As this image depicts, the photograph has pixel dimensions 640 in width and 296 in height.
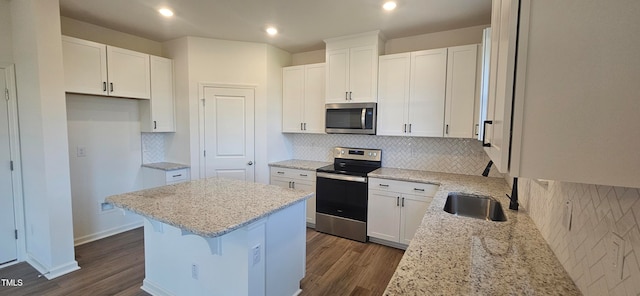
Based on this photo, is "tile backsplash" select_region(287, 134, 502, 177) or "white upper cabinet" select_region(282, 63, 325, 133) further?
"white upper cabinet" select_region(282, 63, 325, 133)

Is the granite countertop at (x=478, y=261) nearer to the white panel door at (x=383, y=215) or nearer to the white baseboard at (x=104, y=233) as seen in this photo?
the white panel door at (x=383, y=215)

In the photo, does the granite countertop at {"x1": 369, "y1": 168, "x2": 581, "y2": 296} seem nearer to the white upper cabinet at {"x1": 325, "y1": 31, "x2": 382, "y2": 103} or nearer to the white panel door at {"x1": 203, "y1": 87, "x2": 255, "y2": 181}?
the white upper cabinet at {"x1": 325, "y1": 31, "x2": 382, "y2": 103}

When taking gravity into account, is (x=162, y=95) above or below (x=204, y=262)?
above

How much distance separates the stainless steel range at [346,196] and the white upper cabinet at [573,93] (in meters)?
2.70

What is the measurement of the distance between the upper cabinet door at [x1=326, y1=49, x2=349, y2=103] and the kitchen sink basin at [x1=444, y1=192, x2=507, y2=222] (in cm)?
178

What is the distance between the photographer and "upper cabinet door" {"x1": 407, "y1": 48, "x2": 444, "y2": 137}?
3.09 m

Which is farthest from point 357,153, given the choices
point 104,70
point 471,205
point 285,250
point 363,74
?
point 104,70

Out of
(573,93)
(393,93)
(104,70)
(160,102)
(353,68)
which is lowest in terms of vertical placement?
(573,93)

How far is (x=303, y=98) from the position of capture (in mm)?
4062


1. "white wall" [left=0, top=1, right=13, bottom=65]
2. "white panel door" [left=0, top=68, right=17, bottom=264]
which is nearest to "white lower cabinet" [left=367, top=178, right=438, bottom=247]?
"white panel door" [left=0, top=68, right=17, bottom=264]

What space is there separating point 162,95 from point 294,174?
210 cm

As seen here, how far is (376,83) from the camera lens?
3408mm

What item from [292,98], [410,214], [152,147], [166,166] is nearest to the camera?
[410,214]

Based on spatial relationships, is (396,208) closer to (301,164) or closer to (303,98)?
(301,164)
